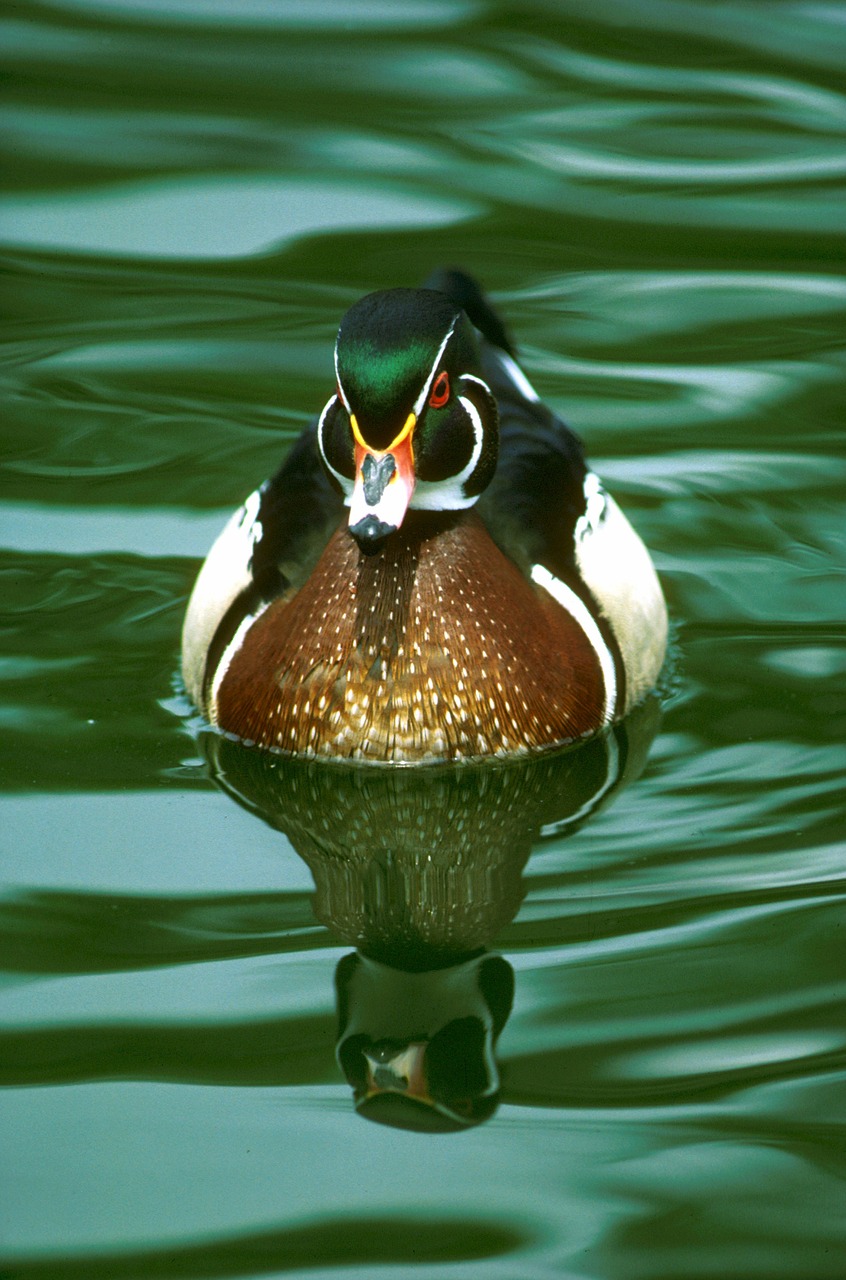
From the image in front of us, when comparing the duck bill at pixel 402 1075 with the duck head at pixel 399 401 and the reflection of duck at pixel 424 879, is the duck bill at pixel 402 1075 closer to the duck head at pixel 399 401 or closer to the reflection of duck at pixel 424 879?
the reflection of duck at pixel 424 879

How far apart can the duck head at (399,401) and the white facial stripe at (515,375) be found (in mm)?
1261

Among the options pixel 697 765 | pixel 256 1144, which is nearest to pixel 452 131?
pixel 697 765

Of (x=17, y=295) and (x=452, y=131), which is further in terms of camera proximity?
(x=452, y=131)

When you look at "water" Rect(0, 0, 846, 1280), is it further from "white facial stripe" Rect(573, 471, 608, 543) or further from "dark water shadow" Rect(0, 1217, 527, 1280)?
"white facial stripe" Rect(573, 471, 608, 543)

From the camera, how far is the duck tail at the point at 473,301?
700 cm

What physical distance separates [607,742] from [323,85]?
6128mm

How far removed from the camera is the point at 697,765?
569 cm

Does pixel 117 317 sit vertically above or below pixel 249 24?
below

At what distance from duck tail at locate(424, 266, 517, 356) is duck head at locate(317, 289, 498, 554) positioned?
1524 millimetres

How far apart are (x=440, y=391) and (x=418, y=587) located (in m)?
0.62

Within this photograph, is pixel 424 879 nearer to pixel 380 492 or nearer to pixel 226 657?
pixel 380 492

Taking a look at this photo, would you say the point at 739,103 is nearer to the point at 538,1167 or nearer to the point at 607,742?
the point at 607,742

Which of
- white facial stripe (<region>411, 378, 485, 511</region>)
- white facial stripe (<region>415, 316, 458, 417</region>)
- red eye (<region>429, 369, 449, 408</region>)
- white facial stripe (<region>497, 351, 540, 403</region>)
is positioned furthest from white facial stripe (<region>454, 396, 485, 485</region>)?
white facial stripe (<region>497, 351, 540, 403</region>)

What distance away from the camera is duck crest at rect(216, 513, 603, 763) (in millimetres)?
5574
